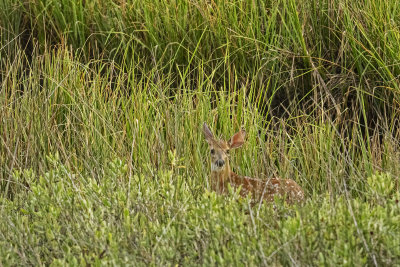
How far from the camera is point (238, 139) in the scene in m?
4.46

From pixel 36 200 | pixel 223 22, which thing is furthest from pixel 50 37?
pixel 36 200

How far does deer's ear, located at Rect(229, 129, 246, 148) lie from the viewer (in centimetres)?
445

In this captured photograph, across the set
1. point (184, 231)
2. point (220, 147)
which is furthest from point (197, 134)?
point (184, 231)

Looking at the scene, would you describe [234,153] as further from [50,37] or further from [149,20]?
[50,37]

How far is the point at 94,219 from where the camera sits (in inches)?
127

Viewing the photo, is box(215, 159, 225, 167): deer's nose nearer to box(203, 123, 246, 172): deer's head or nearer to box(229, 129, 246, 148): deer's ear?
box(203, 123, 246, 172): deer's head

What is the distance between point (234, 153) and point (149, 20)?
1761 millimetres

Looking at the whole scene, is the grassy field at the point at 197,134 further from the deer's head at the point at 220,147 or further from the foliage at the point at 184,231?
the deer's head at the point at 220,147

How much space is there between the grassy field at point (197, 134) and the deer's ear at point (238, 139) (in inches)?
7.2

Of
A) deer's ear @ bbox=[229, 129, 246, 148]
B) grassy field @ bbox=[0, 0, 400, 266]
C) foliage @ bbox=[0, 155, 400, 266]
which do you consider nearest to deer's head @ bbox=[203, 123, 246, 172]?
deer's ear @ bbox=[229, 129, 246, 148]

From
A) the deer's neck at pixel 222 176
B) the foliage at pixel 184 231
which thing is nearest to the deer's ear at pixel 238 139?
the deer's neck at pixel 222 176

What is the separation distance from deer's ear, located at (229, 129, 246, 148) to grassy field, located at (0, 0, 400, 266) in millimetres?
184

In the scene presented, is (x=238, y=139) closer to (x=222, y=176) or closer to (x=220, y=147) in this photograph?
(x=220, y=147)

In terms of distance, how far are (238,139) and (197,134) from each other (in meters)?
0.63
